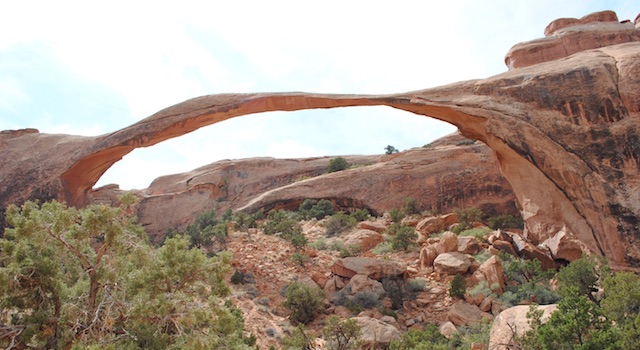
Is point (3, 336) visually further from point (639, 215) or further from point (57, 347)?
point (639, 215)

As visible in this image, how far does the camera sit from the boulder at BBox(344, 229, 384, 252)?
42.4 feet

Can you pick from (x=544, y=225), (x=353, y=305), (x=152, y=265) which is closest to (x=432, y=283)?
(x=353, y=305)

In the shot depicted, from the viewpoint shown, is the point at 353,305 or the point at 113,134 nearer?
the point at 353,305

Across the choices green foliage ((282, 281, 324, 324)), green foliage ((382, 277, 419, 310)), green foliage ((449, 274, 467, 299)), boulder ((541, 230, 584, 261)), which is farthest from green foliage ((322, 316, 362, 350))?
boulder ((541, 230, 584, 261))

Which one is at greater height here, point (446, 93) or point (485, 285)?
point (446, 93)

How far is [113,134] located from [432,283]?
8.49 metres

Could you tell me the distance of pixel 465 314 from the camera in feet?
26.7

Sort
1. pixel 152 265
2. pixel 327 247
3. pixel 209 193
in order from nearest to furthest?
pixel 152 265 < pixel 327 247 < pixel 209 193

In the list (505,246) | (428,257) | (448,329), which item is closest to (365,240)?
(428,257)

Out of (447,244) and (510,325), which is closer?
(510,325)

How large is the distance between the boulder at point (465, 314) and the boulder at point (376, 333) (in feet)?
3.74

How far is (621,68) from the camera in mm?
8609

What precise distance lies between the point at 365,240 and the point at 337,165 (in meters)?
10.9

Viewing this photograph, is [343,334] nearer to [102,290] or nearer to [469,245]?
[102,290]
